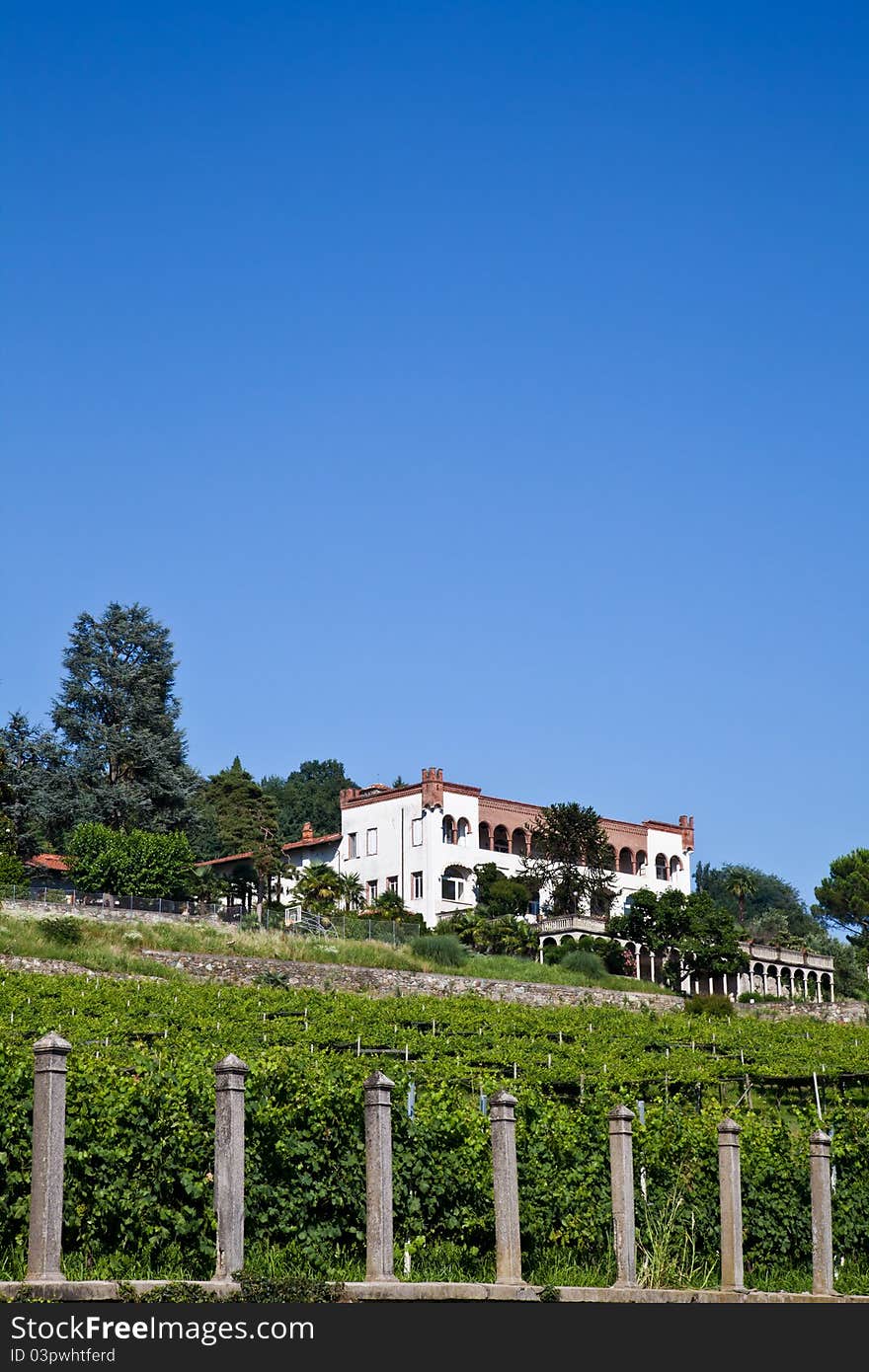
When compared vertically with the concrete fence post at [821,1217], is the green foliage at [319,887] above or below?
above

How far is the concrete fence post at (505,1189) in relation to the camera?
12758 mm

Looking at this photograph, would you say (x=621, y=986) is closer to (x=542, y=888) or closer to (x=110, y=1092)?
(x=542, y=888)

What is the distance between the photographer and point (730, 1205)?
49.2 ft

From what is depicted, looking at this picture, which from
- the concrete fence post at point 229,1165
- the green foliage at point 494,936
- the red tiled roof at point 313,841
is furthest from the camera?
the red tiled roof at point 313,841

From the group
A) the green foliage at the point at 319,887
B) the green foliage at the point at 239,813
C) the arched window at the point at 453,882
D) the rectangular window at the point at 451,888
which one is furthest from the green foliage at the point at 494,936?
the green foliage at the point at 239,813

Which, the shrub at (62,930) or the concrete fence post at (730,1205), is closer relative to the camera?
the concrete fence post at (730,1205)

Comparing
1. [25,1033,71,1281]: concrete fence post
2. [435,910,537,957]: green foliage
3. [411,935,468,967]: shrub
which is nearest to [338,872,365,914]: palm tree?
[435,910,537,957]: green foliage

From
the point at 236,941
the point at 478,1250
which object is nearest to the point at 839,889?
the point at 236,941

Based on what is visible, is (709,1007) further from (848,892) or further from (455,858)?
(848,892)

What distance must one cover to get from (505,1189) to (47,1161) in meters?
4.02

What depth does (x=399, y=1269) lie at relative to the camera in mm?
12719

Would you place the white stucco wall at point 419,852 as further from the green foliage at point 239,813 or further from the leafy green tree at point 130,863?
the leafy green tree at point 130,863

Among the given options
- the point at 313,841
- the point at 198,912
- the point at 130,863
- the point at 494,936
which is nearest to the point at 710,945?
the point at 494,936

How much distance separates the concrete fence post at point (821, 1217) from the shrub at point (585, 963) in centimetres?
3947
